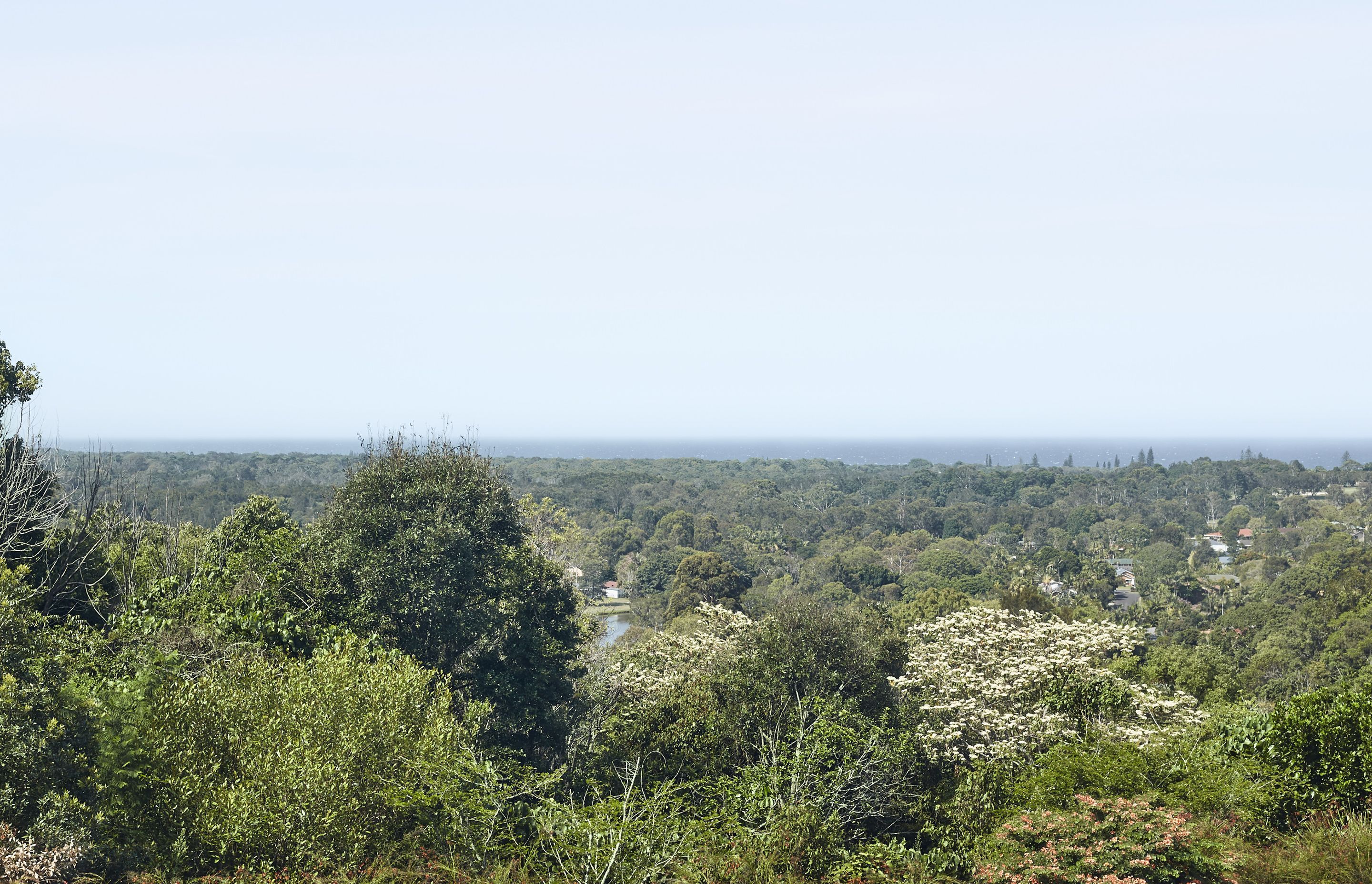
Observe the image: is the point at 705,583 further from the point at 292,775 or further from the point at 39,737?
the point at 292,775

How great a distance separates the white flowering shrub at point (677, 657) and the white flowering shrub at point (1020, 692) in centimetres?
414

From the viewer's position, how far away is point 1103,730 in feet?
50.5

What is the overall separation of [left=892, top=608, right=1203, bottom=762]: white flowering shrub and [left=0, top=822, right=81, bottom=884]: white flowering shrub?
13060mm

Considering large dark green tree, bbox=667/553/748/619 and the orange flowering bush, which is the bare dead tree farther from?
large dark green tree, bbox=667/553/748/619

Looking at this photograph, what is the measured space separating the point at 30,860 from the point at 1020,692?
1524 cm

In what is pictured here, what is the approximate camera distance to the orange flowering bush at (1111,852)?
8.21 m

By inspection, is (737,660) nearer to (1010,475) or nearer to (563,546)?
(563,546)

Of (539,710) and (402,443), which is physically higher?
(402,443)

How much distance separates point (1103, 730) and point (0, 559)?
17543 mm

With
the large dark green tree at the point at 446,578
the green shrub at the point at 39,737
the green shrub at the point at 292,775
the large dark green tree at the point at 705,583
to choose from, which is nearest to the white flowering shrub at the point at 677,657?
the large dark green tree at the point at 446,578

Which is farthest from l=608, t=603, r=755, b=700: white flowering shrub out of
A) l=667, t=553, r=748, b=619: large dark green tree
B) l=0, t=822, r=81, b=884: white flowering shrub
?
l=667, t=553, r=748, b=619: large dark green tree

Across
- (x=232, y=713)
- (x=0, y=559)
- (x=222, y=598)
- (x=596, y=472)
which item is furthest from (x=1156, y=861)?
(x=596, y=472)

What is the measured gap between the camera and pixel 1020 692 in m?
17.7

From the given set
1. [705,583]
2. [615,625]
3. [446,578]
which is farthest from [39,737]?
[615,625]
